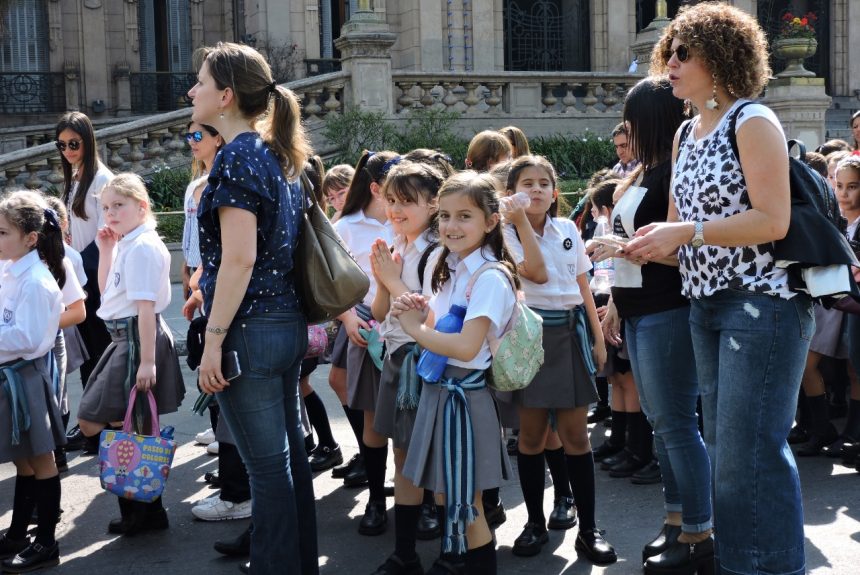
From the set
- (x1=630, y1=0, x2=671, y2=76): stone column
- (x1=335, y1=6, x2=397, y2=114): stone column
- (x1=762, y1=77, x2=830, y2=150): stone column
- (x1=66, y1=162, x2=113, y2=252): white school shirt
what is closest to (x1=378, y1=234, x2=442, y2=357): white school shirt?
(x1=66, y1=162, x2=113, y2=252): white school shirt

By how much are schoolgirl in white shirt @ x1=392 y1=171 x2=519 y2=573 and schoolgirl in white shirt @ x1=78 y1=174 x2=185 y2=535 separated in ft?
5.84

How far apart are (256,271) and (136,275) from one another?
1.63 m

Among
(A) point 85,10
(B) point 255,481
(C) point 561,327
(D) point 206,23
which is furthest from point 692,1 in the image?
(B) point 255,481

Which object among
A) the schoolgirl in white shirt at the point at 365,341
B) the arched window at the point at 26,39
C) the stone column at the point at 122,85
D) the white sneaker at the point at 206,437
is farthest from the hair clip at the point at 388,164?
the arched window at the point at 26,39

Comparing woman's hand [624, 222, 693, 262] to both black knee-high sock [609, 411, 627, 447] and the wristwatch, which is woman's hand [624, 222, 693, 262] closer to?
the wristwatch

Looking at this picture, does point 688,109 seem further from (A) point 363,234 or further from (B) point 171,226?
(B) point 171,226

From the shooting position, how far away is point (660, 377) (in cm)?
428

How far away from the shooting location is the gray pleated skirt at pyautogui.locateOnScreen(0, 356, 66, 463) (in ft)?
16.2

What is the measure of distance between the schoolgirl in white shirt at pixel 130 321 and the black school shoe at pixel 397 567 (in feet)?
4.84

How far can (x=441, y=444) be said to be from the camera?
4184mm

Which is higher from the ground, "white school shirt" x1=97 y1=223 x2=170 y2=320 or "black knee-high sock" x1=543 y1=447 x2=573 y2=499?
"white school shirt" x1=97 y1=223 x2=170 y2=320

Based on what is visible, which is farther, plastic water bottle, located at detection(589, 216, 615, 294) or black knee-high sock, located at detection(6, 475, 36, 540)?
plastic water bottle, located at detection(589, 216, 615, 294)

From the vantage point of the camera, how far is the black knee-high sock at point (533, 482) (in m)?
4.95

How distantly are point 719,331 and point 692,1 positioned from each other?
59.8 ft
